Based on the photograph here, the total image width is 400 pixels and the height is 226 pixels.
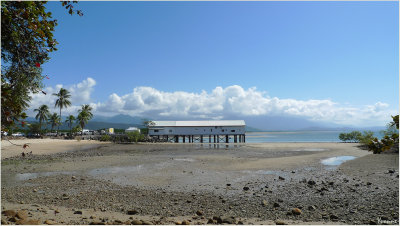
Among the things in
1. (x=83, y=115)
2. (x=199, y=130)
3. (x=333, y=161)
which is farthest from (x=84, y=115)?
(x=333, y=161)

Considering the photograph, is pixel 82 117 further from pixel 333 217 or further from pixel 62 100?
pixel 333 217

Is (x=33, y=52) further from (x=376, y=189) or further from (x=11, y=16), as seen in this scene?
(x=376, y=189)

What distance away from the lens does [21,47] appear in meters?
4.30

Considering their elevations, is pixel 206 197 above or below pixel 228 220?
below

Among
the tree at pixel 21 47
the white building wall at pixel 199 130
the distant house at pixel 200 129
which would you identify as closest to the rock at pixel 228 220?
the tree at pixel 21 47

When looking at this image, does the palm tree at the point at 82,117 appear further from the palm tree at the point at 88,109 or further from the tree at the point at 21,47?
the tree at the point at 21,47

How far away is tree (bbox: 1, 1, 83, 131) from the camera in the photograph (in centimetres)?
371

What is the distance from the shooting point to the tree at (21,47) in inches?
146

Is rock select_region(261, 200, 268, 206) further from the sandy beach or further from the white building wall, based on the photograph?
the white building wall

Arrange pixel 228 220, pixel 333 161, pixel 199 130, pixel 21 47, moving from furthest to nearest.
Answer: pixel 199 130 < pixel 333 161 < pixel 228 220 < pixel 21 47

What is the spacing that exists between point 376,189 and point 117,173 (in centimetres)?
1410

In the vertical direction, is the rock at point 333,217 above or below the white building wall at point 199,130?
below

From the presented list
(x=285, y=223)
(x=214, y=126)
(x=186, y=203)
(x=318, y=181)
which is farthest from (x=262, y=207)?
(x=214, y=126)

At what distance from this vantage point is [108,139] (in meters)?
63.9
